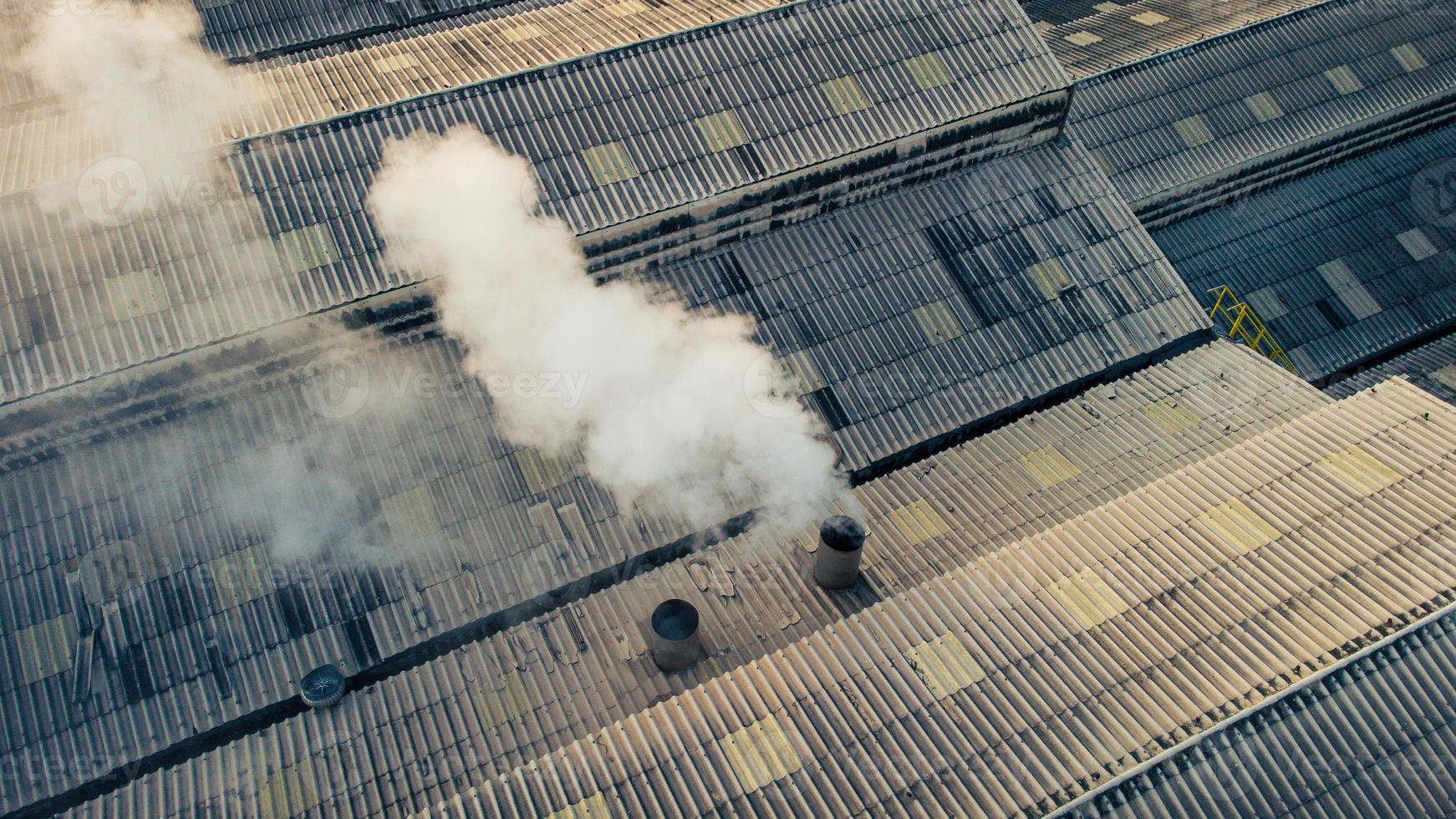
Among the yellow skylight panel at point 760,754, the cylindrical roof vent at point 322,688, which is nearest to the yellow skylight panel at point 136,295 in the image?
the cylindrical roof vent at point 322,688

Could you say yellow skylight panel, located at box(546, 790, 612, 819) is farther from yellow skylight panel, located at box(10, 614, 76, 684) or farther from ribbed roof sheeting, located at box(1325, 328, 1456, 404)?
ribbed roof sheeting, located at box(1325, 328, 1456, 404)

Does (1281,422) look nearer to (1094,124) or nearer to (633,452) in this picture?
(1094,124)

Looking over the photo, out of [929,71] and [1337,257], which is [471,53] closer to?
[929,71]

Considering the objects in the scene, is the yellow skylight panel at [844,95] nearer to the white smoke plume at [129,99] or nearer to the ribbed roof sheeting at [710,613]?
the ribbed roof sheeting at [710,613]

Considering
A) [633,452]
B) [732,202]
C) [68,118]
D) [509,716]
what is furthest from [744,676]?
[68,118]

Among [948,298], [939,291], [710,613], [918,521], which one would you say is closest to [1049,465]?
[918,521]

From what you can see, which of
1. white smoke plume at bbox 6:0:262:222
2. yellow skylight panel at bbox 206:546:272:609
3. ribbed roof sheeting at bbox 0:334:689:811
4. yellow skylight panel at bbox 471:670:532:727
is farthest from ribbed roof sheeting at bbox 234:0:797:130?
yellow skylight panel at bbox 471:670:532:727
